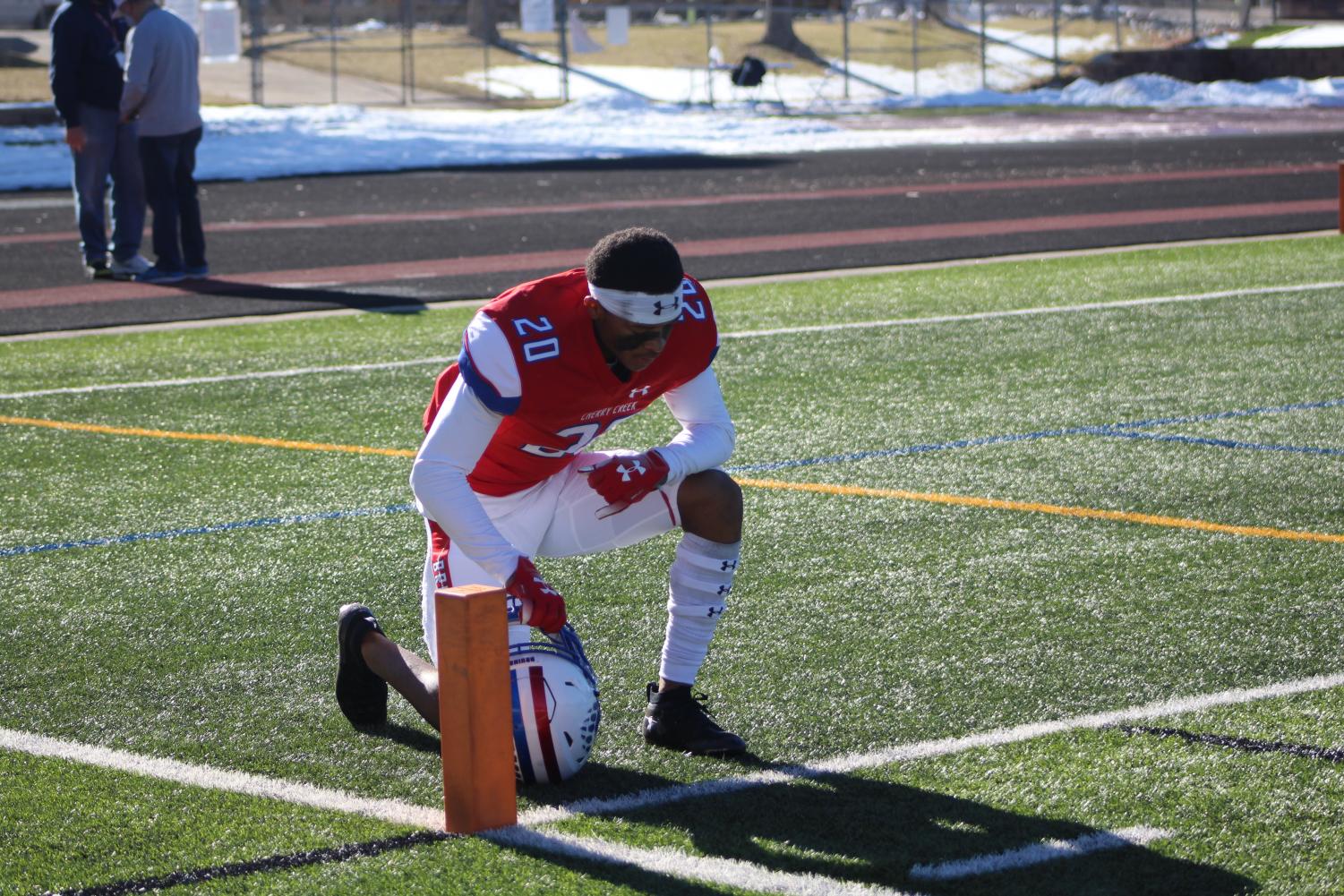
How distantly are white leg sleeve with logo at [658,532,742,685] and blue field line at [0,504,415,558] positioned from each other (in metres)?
2.50

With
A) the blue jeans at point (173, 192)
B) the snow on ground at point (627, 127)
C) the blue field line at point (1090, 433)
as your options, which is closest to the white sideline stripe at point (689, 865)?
the blue field line at point (1090, 433)

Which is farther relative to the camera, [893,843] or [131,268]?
[131,268]

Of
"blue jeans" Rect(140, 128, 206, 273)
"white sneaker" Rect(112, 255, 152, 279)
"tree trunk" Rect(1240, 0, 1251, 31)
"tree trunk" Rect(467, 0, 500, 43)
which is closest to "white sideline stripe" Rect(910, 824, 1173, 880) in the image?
"blue jeans" Rect(140, 128, 206, 273)

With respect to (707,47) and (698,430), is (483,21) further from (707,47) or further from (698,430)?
(698,430)

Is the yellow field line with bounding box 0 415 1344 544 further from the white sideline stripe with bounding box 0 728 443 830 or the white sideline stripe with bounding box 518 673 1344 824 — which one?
the white sideline stripe with bounding box 0 728 443 830

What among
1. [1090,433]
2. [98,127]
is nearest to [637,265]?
[1090,433]

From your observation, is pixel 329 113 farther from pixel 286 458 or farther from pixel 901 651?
pixel 901 651

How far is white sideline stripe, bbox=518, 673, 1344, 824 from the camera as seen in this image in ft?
13.0

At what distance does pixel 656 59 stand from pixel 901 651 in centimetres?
3692

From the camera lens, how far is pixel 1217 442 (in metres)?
7.44

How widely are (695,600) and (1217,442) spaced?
383 cm

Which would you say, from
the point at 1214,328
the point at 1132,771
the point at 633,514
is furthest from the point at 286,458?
the point at 1214,328

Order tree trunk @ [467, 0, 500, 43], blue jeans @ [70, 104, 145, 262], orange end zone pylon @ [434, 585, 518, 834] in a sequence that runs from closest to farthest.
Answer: orange end zone pylon @ [434, 585, 518, 834] → blue jeans @ [70, 104, 145, 262] → tree trunk @ [467, 0, 500, 43]

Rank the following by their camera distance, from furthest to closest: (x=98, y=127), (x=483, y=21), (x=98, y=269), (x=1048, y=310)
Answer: (x=483, y=21)
(x=98, y=269)
(x=98, y=127)
(x=1048, y=310)
